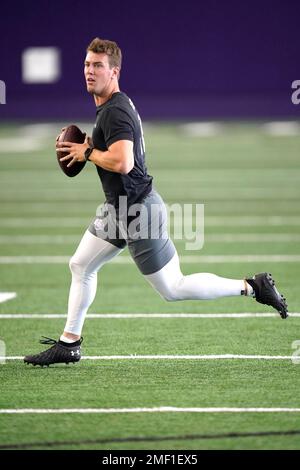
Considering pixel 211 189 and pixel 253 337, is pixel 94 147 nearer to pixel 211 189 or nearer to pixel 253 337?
pixel 253 337

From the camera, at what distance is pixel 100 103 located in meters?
6.35

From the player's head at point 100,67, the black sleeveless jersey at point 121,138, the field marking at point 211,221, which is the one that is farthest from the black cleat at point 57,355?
the field marking at point 211,221

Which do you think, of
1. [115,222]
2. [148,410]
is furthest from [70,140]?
[148,410]

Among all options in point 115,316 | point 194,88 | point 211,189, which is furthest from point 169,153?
point 115,316

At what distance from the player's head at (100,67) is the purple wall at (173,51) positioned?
24601 mm

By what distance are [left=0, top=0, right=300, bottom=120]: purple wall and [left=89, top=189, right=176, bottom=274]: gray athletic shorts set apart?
2462cm

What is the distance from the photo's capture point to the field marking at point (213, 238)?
39.1ft

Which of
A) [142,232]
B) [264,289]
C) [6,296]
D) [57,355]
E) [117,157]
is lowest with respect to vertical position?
[6,296]

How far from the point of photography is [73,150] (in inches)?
249

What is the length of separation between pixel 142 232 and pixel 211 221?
7233 mm

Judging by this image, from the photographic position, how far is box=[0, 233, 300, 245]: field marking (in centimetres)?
1191

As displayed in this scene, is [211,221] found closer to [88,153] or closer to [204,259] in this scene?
[204,259]

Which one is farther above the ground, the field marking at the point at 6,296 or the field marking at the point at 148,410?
the field marking at the point at 148,410

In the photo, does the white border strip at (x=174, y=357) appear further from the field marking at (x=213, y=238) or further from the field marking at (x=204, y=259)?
the field marking at (x=213, y=238)
